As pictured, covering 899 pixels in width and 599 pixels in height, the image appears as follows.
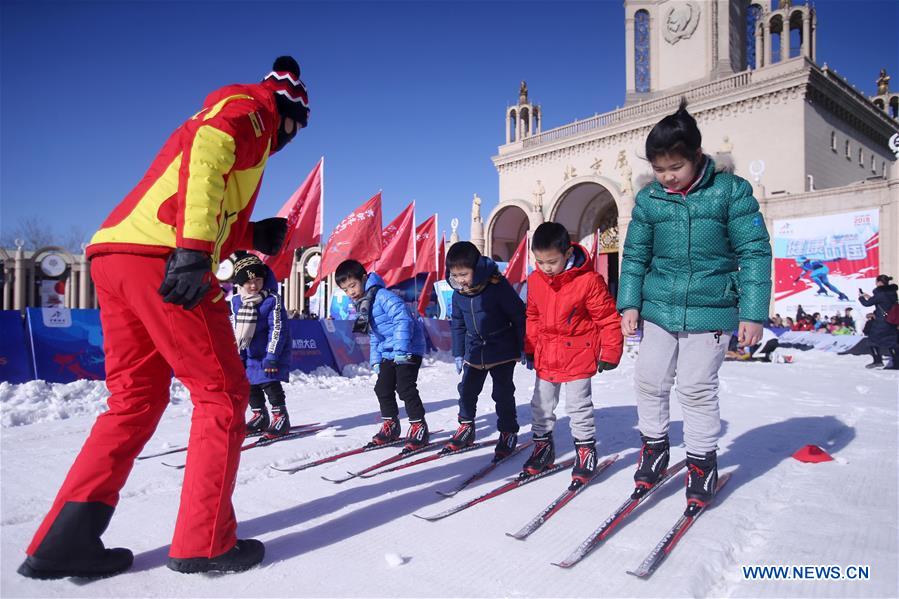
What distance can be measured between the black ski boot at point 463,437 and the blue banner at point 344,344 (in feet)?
19.3

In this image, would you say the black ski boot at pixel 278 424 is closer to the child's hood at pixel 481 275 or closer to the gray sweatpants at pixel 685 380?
→ the child's hood at pixel 481 275

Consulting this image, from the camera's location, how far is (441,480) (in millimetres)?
3418

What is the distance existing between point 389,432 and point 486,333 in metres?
1.17

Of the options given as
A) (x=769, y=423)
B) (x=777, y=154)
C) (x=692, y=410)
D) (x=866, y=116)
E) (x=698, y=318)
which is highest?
(x=866, y=116)

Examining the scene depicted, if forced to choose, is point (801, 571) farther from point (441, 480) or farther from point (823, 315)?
point (823, 315)

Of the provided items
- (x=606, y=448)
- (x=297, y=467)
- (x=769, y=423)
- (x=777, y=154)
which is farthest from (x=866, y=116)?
(x=297, y=467)

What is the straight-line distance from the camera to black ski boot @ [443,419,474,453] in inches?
162

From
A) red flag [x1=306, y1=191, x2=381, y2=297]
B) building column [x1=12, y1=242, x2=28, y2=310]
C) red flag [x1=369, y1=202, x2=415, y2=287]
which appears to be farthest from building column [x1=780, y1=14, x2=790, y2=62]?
building column [x1=12, y1=242, x2=28, y2=310]

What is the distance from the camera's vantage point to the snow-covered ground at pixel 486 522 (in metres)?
2.04

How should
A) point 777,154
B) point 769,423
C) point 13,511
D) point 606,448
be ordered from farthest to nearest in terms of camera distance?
1. point 777,154
2. point 769,423
3. point 606,448
4. point 13,511

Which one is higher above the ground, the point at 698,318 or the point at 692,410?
the point at 698,318

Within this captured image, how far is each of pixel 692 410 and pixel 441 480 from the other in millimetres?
1529

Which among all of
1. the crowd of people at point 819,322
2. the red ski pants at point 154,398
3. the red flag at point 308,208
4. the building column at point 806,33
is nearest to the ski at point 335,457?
the red ski pants at point 154,398

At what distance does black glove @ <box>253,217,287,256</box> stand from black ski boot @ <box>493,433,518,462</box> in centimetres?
215
